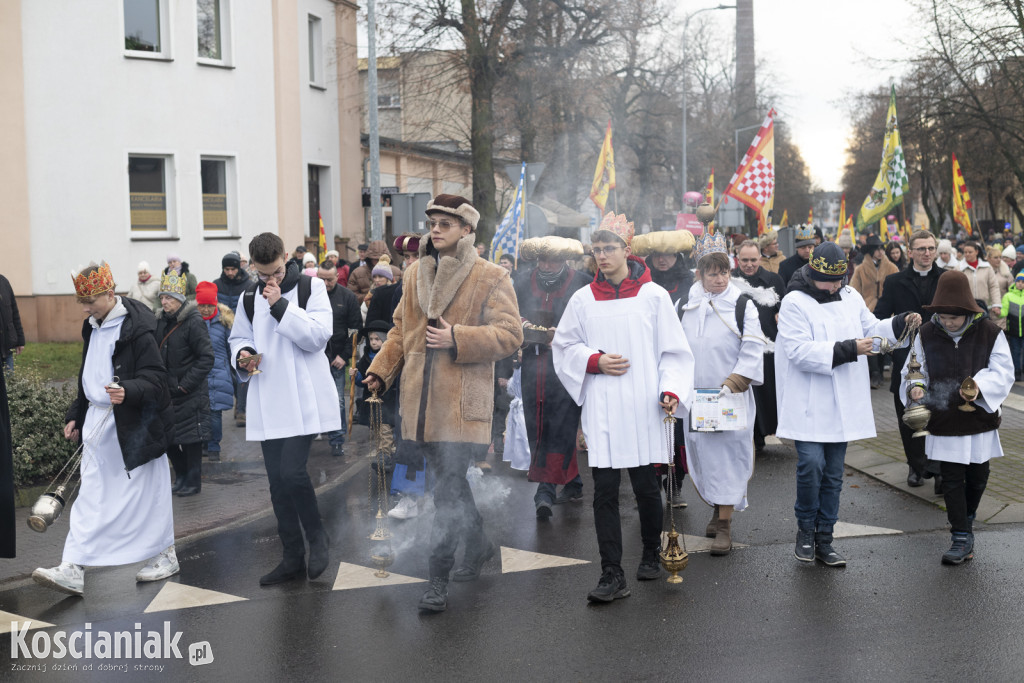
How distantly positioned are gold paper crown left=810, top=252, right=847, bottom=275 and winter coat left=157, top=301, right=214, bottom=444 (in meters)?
4.80

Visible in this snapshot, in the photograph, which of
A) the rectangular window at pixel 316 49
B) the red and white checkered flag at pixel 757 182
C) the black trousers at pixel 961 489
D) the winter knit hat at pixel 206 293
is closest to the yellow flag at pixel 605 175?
the red and white checkered flag at pixel 757 182

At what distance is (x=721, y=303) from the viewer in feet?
22.0

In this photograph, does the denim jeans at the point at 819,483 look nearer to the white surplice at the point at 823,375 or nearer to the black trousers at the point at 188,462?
the white surplice at the point at 823,375

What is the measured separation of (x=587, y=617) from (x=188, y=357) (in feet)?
15.3

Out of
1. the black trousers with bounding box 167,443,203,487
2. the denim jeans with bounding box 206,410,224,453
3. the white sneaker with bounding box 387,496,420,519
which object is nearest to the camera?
the white sneaker with bounding box 387,496,420,519

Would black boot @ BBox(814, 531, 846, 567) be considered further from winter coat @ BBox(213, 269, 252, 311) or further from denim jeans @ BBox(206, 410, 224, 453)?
winter coat @ BBox(213, 269, 252, 311)

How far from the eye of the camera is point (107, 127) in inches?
817

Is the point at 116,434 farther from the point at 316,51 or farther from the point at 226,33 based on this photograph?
the point at 316,51

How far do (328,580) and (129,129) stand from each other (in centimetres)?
1710

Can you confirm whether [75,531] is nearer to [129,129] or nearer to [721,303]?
[721,303]

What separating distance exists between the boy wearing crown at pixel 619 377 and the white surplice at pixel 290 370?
4.52 ft

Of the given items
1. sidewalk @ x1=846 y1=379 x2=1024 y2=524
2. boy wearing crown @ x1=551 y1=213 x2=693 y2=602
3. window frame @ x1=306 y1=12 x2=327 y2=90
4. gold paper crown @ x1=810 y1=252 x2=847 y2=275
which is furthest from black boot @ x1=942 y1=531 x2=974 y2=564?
window frame @ x1=306 y1=12 x2=327 y2=90

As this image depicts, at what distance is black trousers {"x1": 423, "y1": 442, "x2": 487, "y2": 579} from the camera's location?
5.53 meters

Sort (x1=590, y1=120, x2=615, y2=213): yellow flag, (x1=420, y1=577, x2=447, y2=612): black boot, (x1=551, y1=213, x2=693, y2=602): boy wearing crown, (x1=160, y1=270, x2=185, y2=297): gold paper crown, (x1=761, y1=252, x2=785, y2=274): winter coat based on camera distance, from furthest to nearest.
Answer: (x1=590, y1=120, x2=615, y2=213): yellow flag → (x1=761, y1=252, x2=785, y2=274): winter coat → (x1=160, y1=270, x2=185, y2=297): gold paper crown → (x1=551, y1=213, x2=693, y2=602): boy wearing crown → (x1=420, y1=577, x2=447, y2=612): black boot
